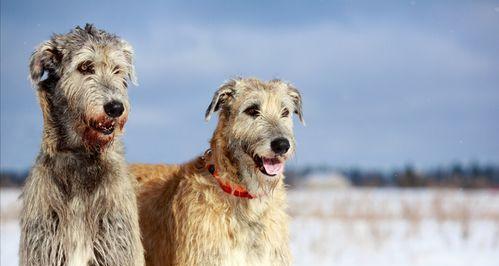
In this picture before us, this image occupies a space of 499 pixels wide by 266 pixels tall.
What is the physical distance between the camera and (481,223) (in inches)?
662

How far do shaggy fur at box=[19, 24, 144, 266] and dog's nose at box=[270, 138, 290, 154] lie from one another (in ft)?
4.25

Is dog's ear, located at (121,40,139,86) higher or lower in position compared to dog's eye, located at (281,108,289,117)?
higher

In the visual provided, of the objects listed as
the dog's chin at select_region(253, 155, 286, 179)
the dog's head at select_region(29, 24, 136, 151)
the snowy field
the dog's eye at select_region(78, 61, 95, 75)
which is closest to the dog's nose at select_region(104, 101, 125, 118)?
the dog's head at select_region(29, 24, 136, 151)

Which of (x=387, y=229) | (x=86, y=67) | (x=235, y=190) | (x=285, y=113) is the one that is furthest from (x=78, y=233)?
(x=387, y=229)

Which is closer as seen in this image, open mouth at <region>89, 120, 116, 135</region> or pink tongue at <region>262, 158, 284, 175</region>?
open mouth at <region>89, 120, 116, 135</region>

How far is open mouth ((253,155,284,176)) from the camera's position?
20.7ft

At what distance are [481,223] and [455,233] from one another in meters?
1.34

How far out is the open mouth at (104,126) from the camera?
5.47m

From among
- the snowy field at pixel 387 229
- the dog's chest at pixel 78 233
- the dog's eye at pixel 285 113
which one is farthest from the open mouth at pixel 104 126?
the snowy field at pixel 387 229

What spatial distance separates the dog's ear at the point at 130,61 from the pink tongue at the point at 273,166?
52.4 inches

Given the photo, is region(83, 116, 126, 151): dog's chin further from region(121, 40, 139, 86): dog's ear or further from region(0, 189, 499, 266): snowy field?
region(0, 189, 499, 266): snowy field

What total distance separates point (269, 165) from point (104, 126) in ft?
5.16

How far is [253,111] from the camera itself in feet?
21.7

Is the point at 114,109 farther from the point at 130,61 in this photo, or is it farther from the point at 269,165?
the point at 269,165
